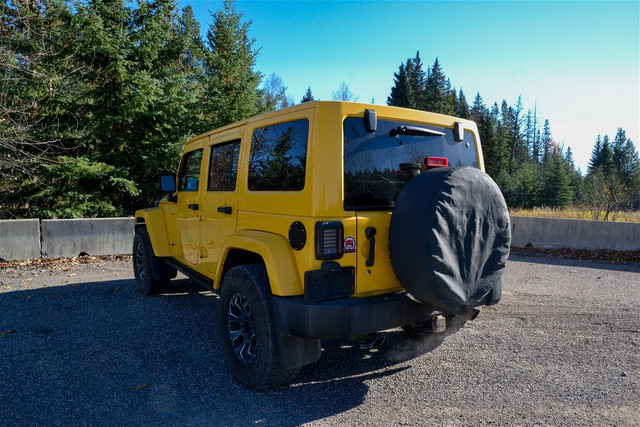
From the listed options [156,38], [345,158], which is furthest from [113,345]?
[156,38]

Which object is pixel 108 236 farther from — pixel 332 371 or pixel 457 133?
pixel 457 133

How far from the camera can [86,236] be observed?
31.3 feet

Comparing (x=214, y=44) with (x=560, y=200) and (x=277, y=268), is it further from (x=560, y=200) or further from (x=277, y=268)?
(x=560, y=200)

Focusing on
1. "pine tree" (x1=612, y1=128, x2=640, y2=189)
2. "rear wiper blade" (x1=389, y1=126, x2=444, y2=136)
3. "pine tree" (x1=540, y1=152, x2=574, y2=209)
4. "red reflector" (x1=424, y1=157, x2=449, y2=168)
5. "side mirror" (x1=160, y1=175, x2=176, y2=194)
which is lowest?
"side mirror" (x1=160, y1=175, x2=176, y2=194)

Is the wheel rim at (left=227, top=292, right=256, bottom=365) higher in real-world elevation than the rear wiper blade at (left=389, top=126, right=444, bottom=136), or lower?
lower

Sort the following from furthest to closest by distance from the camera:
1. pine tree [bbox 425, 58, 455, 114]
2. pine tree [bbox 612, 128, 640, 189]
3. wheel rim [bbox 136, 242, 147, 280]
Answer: pine tree [bbox 612, 128, 640, 189] → pine tree [bbox 425, 58, 455, 114] → wheel rim [bbox 136, 242, 147, 280]

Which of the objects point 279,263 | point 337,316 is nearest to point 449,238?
point 337,316

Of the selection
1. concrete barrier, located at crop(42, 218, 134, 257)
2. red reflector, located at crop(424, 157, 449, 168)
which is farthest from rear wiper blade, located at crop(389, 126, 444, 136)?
concrete barrier, located at crop(42, 218, 134, 257)

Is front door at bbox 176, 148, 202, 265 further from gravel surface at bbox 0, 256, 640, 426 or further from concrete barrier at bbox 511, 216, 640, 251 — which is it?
concrete barrier at bbox 511, 216, 640, 251

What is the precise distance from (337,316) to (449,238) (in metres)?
0.95

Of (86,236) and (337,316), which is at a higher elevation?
(337,316)

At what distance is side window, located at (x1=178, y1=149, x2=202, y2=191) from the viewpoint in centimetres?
507

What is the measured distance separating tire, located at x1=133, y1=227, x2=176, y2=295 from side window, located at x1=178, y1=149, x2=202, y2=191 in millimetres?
1202

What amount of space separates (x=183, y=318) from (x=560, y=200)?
32.2 meters
